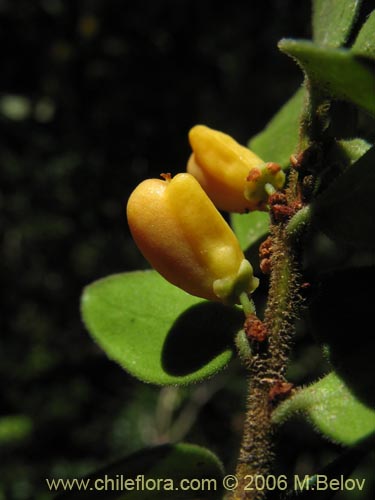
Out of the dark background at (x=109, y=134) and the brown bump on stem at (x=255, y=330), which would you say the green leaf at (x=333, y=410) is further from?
the dark background at (x=109, y=134)

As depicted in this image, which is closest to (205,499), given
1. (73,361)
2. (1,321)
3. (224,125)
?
(224,125)

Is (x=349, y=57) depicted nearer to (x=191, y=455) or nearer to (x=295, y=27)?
(x=191, y=455)

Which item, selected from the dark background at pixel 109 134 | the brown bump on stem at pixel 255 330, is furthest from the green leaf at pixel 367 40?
the dark background at pixel 109 134

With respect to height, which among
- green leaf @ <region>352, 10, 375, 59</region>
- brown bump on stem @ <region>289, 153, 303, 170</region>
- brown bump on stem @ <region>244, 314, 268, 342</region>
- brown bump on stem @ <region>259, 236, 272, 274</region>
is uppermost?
green leaf @ <region>352, 10, 375, 59</region>

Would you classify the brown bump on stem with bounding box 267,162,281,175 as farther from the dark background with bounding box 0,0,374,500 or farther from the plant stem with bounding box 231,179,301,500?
the dark background with bounding box 0,0,374,500

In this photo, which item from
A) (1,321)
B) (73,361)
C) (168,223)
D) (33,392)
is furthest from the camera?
(1,321)

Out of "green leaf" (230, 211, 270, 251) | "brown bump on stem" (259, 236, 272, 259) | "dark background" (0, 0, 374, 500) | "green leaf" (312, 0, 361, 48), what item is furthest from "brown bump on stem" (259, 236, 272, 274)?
"dark background" (0, 0, 374, 500)
